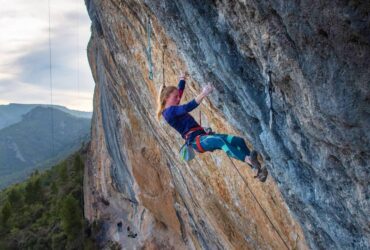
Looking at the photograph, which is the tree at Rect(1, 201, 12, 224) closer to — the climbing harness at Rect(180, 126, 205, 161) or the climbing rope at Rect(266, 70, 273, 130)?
the climbing harness at Rect(180, 126, 205, 161)

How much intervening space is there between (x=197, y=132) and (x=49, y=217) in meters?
33.6

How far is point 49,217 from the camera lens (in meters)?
36.5

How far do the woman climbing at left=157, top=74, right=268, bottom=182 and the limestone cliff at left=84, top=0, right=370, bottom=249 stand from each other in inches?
9.1

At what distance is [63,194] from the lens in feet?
125

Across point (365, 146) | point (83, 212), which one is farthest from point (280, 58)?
point (83, 212)

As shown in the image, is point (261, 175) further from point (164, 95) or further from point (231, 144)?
point (164, 95)

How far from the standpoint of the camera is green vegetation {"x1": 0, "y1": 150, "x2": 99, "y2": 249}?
28.0 metres

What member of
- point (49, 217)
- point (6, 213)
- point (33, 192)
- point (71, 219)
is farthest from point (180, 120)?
point (33, 192)

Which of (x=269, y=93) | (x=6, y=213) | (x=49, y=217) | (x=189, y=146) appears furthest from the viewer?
(x=49, y=217)

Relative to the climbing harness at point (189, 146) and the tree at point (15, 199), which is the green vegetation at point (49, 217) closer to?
the tree at point (15, 199)

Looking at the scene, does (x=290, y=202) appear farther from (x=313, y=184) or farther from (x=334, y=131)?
(x=334, y=131)

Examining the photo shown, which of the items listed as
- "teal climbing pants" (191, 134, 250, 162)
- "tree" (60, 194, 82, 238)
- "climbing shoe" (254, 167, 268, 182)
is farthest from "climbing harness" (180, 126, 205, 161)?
"tree" (60, 194, 82, 238)

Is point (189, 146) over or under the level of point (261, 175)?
over

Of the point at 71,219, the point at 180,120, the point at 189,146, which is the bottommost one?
the point at 71,219
